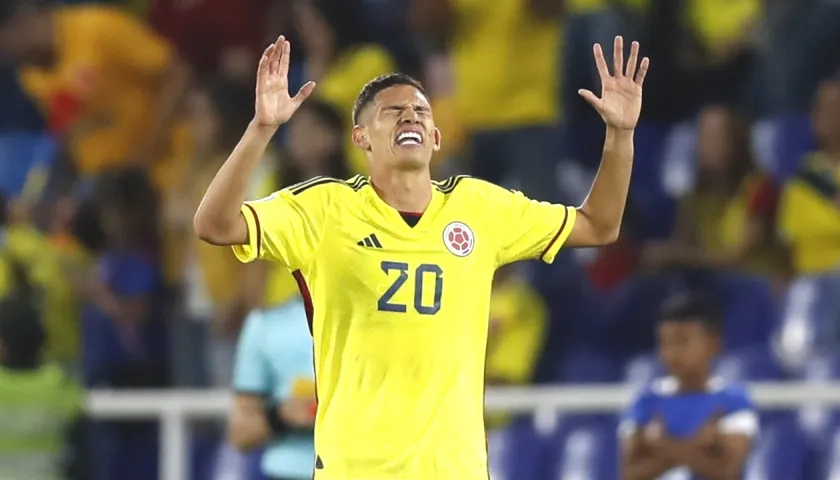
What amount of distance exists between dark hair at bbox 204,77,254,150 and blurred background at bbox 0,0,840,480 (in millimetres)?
14

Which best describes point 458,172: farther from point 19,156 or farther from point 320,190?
point 320,190

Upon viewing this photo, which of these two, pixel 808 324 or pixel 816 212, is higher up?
pixel 816 212

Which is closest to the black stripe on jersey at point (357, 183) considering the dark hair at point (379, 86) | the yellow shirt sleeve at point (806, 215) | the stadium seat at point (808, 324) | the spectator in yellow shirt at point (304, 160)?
the dark hair at point (379, 86)

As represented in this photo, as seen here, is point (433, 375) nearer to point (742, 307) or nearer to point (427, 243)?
point (427, 243)

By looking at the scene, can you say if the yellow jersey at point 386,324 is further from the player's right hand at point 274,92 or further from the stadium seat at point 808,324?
the stadium seat at point 808,324

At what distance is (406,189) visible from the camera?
577 cm

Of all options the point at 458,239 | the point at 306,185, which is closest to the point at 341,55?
the point at 306,185

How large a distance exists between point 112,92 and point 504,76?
8.23ft

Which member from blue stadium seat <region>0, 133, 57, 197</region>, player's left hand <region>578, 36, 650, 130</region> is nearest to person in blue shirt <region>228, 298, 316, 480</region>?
player's left hand <region>578, 36, 650, 130</region>

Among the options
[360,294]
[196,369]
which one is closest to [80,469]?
[196,369]

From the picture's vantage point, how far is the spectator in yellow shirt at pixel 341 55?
10.9m

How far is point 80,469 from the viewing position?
8867 mm

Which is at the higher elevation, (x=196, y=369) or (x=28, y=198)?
(x=28, y=198)

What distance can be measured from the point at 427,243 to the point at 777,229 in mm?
4536
